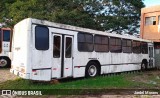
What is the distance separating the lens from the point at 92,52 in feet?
50.2

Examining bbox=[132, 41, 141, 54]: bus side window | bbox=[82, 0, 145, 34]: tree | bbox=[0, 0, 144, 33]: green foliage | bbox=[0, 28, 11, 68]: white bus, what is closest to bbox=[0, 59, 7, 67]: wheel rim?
bbox=[0, 28, 11, 68]: white bus

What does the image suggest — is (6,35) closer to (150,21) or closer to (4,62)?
(4,62)

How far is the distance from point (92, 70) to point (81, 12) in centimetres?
1684

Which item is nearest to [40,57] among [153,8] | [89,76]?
[89,76]

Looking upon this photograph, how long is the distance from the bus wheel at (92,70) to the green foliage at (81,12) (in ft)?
37.8

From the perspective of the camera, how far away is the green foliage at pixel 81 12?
2730cm

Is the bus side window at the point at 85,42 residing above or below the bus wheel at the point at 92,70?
above

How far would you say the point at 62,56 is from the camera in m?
13.1

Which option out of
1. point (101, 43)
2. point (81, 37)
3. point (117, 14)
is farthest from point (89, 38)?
point (117, 14)

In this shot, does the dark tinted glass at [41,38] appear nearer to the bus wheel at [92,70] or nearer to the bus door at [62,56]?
the bus door at [62,56]

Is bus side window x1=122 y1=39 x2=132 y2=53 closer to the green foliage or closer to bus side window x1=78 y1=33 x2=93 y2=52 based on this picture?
bus side window x1=78 y1=33 x2=93 y2=52

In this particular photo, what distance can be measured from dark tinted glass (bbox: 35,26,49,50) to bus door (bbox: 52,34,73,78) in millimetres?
520

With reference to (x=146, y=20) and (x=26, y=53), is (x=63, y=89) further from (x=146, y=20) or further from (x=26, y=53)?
(x=146, y=20)

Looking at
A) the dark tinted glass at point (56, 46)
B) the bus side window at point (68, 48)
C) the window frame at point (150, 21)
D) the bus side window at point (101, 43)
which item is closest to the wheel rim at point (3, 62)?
the bus side window at point (101, 43)
